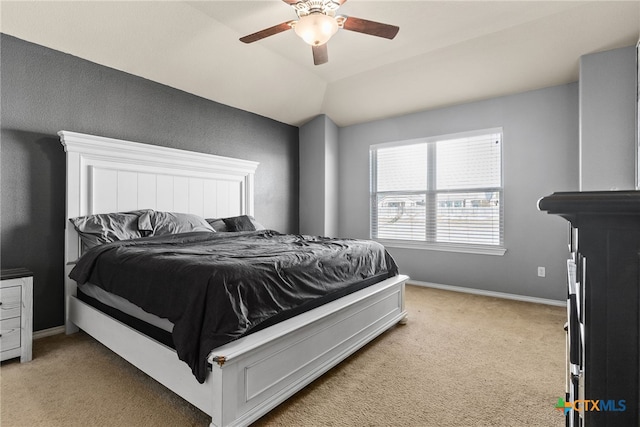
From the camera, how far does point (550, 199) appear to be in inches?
20.0

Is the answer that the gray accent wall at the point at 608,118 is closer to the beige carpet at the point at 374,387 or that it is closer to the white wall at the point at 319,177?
the beige carpet at the point at 374,387

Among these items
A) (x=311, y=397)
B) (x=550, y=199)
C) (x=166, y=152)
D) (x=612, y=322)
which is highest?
(x=166, y=152)

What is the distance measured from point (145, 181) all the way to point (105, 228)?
75 centimetres

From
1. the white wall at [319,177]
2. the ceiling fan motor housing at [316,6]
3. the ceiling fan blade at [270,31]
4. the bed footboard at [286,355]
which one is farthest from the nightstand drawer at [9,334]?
the white wall at [319,177]

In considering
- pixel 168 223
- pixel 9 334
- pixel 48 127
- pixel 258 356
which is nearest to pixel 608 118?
pixel 258 356

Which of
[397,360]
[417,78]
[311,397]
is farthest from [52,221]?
[417,78]

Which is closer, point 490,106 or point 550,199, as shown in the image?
point 550,199

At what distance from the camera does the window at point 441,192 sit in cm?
404

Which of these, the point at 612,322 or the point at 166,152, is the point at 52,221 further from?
the point at 612,322

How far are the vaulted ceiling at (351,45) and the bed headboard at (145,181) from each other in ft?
2.75

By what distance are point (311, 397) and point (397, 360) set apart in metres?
0.74

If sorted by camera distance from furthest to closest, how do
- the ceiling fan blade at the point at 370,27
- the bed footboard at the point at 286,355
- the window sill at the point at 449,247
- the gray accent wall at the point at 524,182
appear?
1. the window sill at the point at 449,247
2. the gray accent wall at the point at 524,182
3. the ceiling fan blade at the point at 370,27
4. the bed footboard at the point at 286,355

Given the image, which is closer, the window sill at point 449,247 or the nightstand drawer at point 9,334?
the nightstand drawer at point 9,334

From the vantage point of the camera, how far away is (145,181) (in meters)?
3.33
